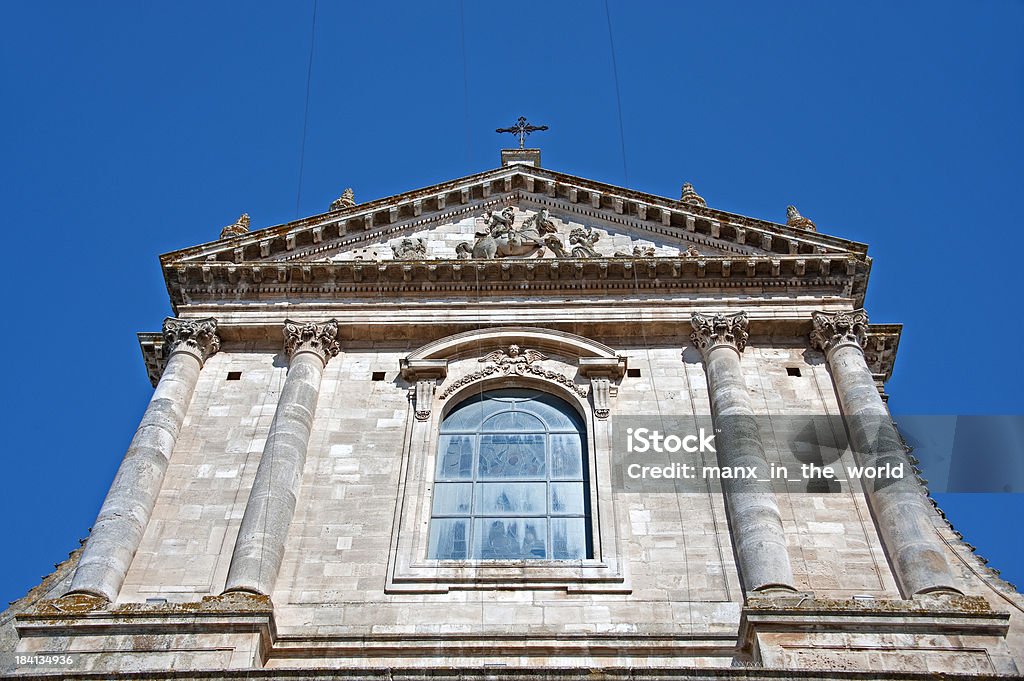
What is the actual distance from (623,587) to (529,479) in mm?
2778

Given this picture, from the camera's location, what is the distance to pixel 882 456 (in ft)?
56.2

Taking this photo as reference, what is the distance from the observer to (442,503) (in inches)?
682

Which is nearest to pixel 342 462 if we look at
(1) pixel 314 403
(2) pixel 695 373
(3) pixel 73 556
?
(1) pixel 314 403

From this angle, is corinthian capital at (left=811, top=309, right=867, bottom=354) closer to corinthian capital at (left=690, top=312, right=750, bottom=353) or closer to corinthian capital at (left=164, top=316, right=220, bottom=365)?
corinthian capital at (left=690, top=312, right=750, bottom=353)

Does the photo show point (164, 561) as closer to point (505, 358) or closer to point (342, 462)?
point (342, 462)

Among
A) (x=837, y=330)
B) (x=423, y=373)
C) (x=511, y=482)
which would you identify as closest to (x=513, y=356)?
(x=423, y=373)

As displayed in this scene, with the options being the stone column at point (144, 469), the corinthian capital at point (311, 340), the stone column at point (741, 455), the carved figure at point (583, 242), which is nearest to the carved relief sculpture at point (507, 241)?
the carved figure at point (583, 242)

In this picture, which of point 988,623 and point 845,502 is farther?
point 845,502

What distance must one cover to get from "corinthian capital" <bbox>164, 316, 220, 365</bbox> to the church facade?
0.06 m

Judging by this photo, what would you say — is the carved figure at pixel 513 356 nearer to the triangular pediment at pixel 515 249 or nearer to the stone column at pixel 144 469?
the triangular pediment at pixel 515 249

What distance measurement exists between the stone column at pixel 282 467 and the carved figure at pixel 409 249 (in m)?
2.45

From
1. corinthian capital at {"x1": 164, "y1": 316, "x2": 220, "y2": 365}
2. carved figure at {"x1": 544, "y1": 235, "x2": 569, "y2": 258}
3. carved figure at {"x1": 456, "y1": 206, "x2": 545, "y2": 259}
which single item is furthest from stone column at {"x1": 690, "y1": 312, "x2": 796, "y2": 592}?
corinthian capital at {"x1": 164, "y1": 316, "x2": 220, "y2": 365}

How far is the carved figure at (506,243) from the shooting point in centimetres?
2175

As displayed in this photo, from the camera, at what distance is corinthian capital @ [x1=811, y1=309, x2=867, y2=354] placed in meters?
19.4
